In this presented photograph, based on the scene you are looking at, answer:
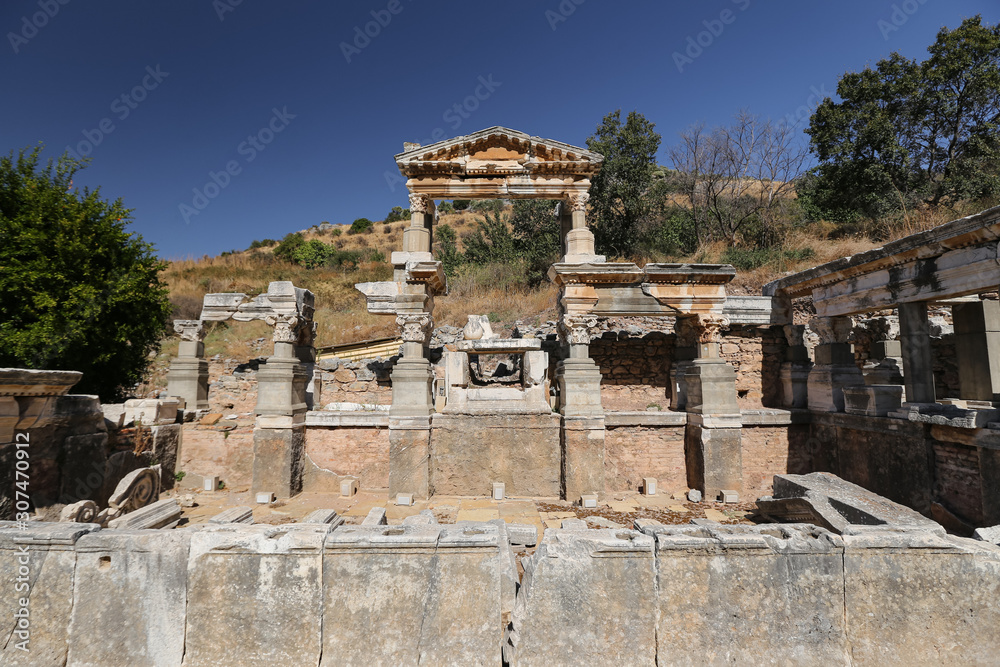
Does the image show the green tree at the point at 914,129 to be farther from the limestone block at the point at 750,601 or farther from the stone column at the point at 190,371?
the stone column at the point at 190,371

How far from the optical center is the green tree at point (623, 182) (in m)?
19.9

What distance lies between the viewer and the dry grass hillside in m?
15.3

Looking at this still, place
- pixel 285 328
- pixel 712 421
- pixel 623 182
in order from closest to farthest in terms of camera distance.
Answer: pixel 712 421, pixel 285 328, pixel 623 182

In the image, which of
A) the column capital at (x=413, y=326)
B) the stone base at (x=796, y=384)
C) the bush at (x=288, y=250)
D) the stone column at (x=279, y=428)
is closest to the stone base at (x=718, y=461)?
the stone base at (x=796, y=384)

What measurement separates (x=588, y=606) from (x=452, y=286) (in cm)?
1692

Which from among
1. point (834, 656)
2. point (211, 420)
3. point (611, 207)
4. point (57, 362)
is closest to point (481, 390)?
point (211, 420)

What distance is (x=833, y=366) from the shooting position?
818 cm

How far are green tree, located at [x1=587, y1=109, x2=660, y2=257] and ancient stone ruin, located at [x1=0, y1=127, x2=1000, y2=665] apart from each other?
10.0 meters

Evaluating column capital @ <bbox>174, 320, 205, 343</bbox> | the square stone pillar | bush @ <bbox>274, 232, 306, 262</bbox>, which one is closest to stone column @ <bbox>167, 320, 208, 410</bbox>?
column capital @ <bbox>174, 320, 205, 343</bbox>

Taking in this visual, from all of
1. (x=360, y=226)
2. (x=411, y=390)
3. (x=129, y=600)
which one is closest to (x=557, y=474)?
(x=411, y=390)

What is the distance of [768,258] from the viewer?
52.6 ft

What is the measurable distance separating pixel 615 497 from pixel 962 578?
17.7 ft

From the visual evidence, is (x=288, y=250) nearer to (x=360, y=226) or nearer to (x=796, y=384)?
(x=360, y=226)

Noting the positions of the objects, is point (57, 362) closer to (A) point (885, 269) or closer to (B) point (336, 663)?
(B) point (336, 663)
